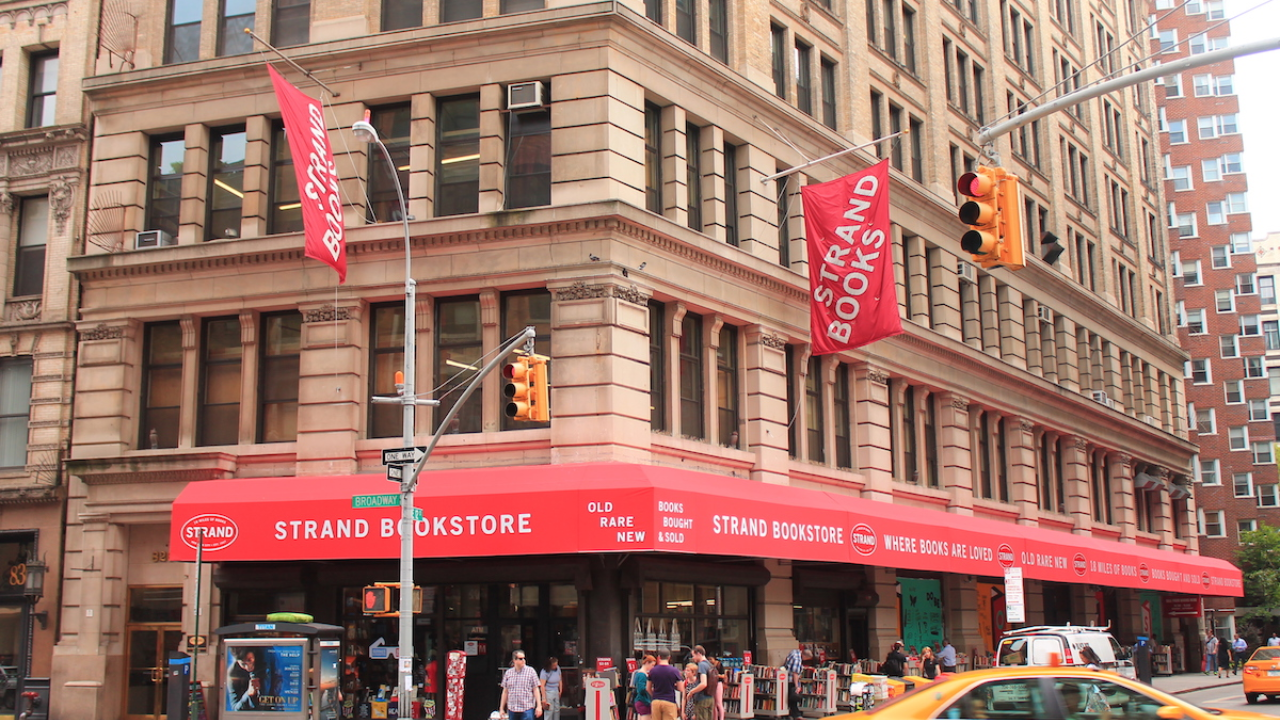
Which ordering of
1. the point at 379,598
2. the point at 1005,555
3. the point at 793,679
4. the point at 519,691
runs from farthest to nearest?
1. the point at 1005,555
2. the point at 793,679
3. the point at 519,691
4. the point at 379,598

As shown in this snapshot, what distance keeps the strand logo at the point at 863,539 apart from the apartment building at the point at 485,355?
3.7 inches

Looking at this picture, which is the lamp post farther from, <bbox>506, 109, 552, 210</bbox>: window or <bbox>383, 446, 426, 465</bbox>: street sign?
<bbox>506, 109, 552, 210</bbox>: window

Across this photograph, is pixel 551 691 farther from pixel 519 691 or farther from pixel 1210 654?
pixel 1210 654

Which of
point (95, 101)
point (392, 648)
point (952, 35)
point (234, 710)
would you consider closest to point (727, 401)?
point (392, 648)

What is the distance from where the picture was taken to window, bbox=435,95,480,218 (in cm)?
2694

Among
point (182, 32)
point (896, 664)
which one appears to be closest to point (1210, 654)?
point (896, 664)

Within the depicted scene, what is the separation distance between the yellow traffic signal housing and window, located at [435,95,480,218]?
894 cm

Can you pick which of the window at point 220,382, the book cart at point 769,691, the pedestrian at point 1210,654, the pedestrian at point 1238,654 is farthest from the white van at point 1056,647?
the pedestrian at point 1210,654

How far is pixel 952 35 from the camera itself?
43.4 meters

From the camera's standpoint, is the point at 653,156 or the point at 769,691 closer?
the point at 769,691

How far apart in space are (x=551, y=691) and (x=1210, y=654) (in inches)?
1667

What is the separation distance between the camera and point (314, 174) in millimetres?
23719

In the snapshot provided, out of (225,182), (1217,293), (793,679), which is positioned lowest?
(793,679)

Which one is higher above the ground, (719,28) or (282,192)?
(719,28)
